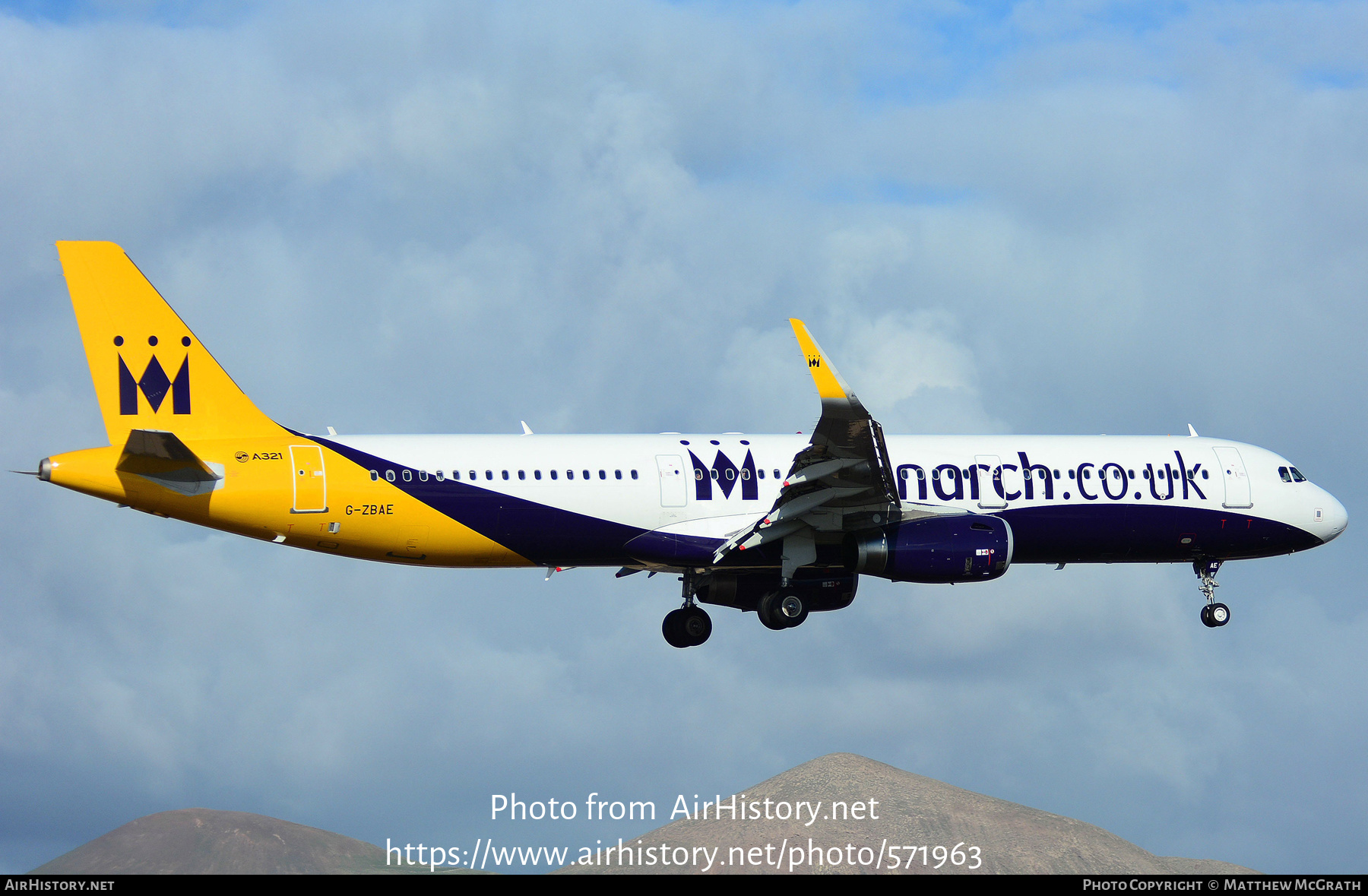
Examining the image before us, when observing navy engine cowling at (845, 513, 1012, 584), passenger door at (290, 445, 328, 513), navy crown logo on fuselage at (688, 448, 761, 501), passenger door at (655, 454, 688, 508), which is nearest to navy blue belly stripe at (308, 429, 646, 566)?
passenger door at (290, 445, 328, 513)

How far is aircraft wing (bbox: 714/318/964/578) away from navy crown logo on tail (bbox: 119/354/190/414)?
12968mm

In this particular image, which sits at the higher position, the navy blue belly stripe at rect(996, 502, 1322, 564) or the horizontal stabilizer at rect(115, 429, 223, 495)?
the navy blue belly stripe at rect(996, 502, 1322, 564)

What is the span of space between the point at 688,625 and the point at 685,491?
4818 millimetres

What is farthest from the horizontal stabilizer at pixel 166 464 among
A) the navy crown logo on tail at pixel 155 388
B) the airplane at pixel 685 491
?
the navy crown logo on tail at pixel 155 388

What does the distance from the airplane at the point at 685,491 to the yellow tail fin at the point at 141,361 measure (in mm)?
42

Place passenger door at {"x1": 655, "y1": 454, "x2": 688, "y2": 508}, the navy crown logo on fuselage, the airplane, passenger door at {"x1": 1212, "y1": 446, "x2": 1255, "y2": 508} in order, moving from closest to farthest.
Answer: the airplane → passenger door at {"x1": 655, "y1": 454, "x2": 688, "y2": 508} → the navy crown logo on fuselage → passenger door at {"x1": 1212, "y1": 446, "x2": 1255, "y2": 508}

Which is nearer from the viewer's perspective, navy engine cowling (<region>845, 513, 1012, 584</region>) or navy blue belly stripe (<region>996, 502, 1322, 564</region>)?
navy engine cowling (<region>845, 513, 1012, 584</region>)

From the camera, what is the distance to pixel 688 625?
3878 cm

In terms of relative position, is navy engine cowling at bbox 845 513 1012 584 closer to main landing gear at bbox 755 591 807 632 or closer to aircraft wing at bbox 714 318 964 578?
aircraft wing at bbox 714 318 964 578

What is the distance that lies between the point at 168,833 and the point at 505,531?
60.7 metres

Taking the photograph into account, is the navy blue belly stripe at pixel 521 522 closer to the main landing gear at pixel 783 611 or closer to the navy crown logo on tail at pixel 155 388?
the navy crown logo on tail at pixel 155 388

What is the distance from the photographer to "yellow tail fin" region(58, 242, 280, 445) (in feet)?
107

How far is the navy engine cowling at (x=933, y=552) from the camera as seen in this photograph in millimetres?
34719

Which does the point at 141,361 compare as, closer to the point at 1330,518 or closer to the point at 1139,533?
the point at 1139,533
